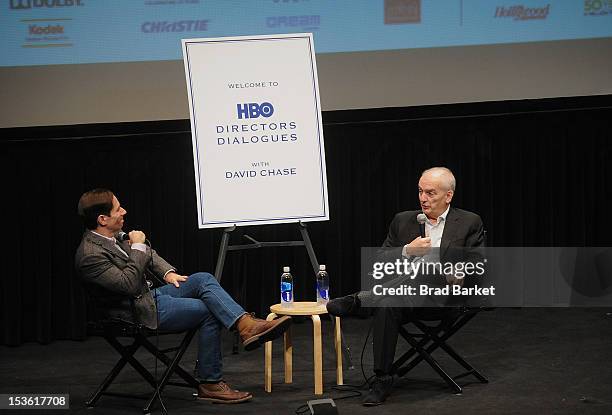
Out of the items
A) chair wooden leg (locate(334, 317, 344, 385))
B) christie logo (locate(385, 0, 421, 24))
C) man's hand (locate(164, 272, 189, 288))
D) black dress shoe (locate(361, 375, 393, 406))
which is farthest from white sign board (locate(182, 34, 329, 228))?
black dress shoe (locate(361, 375, 393, 406))

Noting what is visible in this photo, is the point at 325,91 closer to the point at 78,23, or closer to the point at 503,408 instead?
the point at 78,23

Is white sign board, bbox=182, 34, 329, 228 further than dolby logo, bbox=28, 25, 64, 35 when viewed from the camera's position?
No

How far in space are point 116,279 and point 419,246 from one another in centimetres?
143

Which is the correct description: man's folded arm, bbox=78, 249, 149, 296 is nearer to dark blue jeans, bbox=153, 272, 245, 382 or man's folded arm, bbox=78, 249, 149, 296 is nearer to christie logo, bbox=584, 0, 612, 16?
dark blue jeans, bbox=153, 272, 245, 382

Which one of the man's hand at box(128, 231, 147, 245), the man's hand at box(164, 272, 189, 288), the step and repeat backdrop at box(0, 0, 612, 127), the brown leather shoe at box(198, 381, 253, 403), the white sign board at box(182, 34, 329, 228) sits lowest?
the brown leather shoe at box(198, 381, 253, 403)

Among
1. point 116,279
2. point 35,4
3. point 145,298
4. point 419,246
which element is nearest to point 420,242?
point 419,246

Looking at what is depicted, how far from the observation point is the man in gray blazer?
12.5 ft

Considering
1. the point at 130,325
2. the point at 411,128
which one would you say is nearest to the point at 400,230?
the point at 130,325

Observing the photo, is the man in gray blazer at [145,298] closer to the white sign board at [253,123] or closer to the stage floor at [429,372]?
the stage floor at [429,372]

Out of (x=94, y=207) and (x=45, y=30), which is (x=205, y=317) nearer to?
(x=94, y=207)

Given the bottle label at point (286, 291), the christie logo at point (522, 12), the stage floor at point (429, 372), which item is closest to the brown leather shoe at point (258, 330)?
the stage floor at point (429, 372)

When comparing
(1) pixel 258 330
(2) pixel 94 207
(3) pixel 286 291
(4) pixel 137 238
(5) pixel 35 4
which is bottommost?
(1) pixel 258 330

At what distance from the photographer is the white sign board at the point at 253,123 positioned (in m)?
4.70

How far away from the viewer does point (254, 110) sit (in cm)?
470
